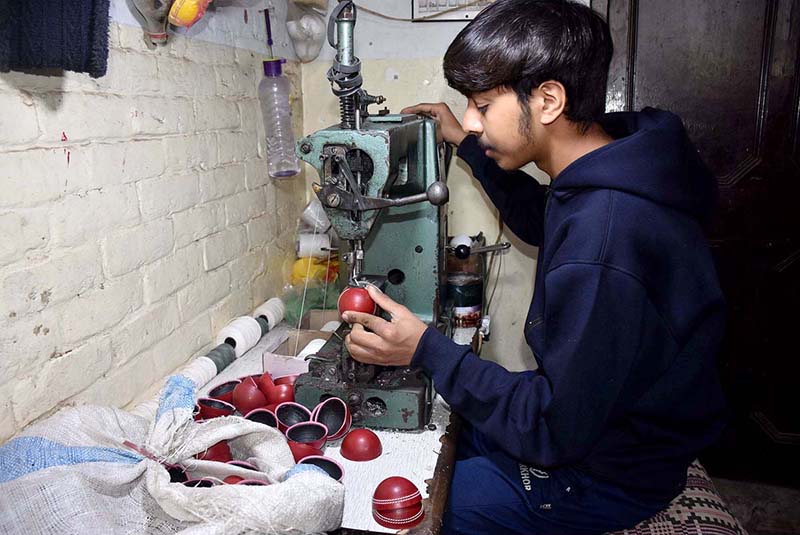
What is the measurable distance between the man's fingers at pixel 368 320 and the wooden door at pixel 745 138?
5.02 ft

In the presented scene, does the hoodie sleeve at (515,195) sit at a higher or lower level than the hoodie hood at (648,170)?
lower

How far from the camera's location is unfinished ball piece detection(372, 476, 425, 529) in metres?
1.01

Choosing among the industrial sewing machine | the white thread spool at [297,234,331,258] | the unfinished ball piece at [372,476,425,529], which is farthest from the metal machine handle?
the white thread spool at [297,234,331,258]

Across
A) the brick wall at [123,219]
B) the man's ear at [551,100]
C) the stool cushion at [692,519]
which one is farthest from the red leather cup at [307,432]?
the man's ear at [551,100]

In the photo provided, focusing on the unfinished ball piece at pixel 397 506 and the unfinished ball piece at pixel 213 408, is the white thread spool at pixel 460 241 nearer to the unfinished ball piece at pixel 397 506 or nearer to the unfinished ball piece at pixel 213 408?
the unfinished ball piece at pixel 213 408

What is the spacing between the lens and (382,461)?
121cm

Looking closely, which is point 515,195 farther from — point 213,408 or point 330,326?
point 213,408

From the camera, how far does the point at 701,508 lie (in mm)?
1343

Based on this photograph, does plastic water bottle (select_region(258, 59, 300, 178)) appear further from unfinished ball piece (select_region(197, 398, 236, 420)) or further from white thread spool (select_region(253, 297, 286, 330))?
unfinished ball piece (select_region(197, 398, 236, 420))

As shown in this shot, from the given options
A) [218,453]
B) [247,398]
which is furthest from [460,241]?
[218,453]

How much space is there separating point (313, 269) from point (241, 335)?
52 centimetres

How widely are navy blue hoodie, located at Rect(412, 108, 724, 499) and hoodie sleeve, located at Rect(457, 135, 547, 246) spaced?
0.52 meters

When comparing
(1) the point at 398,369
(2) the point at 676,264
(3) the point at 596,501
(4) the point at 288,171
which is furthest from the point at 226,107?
(3) the point at 596,501

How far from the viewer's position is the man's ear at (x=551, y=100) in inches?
46.4
